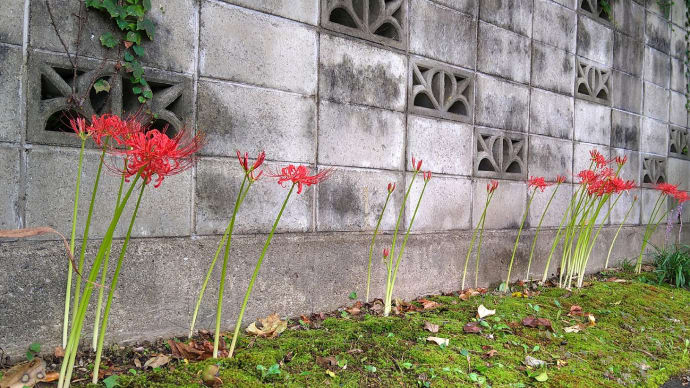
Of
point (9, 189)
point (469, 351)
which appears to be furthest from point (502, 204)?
point (9, 189)

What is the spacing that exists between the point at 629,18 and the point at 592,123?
1.47 m

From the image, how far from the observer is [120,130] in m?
1.71

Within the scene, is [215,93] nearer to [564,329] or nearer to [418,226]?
[418,226]

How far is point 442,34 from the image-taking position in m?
3.66

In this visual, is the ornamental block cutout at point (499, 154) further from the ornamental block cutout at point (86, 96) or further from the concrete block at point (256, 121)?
the ornamental block cutout at point (86, 96)

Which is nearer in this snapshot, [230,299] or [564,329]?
[230,299]

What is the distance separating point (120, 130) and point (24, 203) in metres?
0.74

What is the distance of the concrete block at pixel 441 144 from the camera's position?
352 cm

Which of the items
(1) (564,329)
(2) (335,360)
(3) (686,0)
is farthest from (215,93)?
(3) (686,0)

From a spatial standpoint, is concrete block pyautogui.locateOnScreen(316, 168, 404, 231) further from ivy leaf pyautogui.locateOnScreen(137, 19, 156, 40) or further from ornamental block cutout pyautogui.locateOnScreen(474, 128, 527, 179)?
ivy leaf pyautogui.locateOnScreen(137, 19, 156, 40)

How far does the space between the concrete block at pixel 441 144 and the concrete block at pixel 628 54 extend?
2.57 m

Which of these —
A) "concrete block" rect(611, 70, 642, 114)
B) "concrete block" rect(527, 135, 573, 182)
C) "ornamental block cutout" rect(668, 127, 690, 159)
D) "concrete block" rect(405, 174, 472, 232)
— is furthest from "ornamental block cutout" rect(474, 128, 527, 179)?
"ornamental block cutout" rect(668, 127, 690, 159)

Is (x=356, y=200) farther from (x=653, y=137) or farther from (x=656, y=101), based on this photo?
(x=656, y=101)

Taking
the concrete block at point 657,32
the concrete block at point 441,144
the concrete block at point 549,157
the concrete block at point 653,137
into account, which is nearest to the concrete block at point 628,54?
the concrete block at point 657,32
